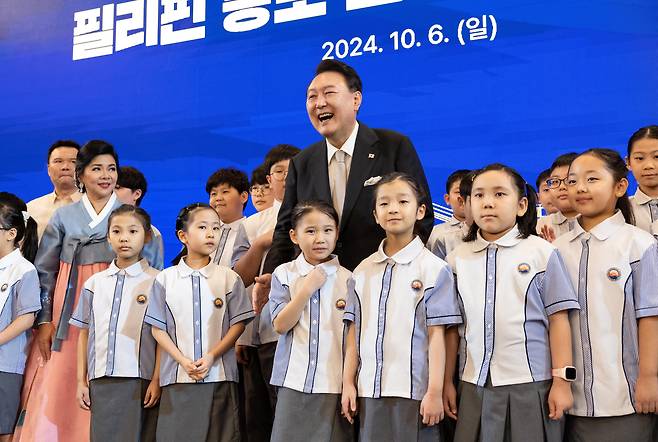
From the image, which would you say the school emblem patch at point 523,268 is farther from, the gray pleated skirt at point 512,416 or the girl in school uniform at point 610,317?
the gray pleated skirt at point 512,416

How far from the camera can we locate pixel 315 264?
2.72 meters

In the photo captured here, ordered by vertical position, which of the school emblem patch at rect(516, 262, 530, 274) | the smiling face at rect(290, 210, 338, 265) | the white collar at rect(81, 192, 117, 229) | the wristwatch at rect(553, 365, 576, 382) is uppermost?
the white collar at rect(81, 192, 117, 229)

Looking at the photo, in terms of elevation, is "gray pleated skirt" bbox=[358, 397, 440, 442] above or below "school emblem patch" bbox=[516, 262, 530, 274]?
below

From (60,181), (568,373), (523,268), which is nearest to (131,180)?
(60,181)

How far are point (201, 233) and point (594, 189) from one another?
55.5 inches

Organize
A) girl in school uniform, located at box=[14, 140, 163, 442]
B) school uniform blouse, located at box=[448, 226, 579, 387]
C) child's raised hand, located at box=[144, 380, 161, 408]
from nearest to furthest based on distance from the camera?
1. school uniform blouse, located at box=[448, 226, 579, 387]
2. child's raised hand, located at box=[144, 380, 161, 408]
3. girl in school uniform, located at box=[14, 140, 163, 442]

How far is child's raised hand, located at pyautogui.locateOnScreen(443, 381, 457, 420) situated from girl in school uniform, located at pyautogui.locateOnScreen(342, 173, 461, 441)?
0.06 m

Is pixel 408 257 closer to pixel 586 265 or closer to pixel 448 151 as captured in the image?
pixel 586 265

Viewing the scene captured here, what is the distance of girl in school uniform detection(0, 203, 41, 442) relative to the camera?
10.5 feet

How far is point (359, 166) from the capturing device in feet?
9.18

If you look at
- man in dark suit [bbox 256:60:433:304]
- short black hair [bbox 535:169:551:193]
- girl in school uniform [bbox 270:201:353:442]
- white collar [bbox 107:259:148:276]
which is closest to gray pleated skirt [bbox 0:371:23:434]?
white collar [bbox 107:259:148:276]

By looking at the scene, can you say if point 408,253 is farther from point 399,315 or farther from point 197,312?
point 197,312

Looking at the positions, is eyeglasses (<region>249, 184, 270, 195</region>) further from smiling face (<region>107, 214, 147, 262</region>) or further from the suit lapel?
the suit lapel

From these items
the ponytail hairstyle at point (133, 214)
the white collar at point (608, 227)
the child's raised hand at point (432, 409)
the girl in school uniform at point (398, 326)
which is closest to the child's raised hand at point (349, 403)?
the girl in school uniform at point (398, 326)
